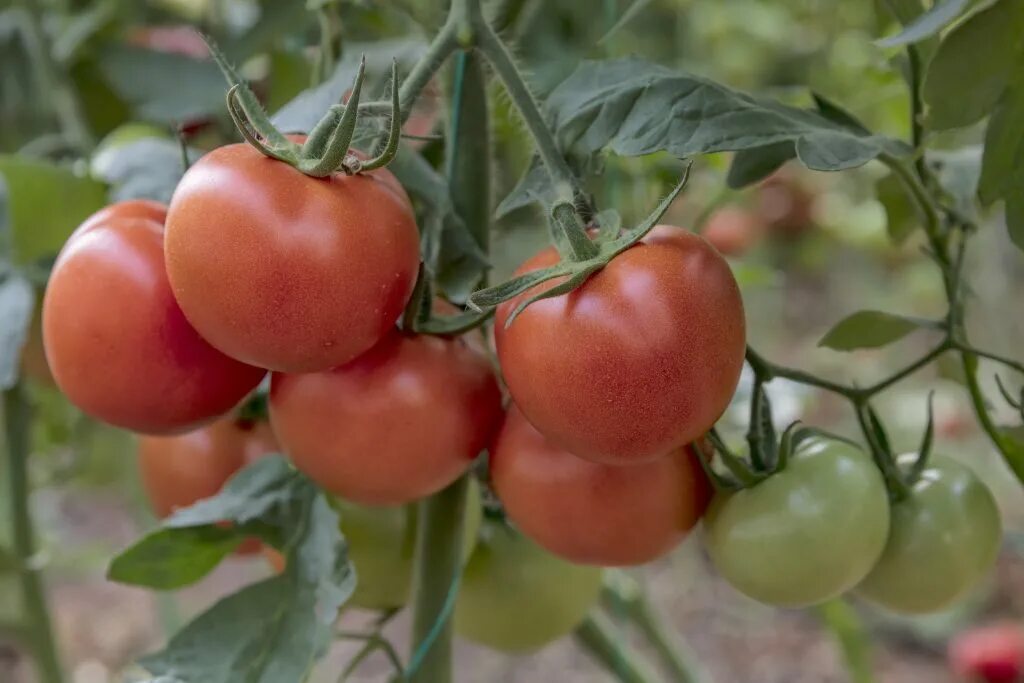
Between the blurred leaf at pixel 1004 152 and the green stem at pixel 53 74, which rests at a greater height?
the blurred leaf at pixel 1004 152

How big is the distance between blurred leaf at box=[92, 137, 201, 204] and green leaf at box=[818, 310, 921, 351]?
36 centimetres

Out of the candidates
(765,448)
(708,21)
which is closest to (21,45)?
(765,448)

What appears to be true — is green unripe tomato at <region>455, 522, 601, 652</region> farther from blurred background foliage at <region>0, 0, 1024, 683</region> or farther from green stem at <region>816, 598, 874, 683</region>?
green stem at <region>816, 598, 874, 683</region>

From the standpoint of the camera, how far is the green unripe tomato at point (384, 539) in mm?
545

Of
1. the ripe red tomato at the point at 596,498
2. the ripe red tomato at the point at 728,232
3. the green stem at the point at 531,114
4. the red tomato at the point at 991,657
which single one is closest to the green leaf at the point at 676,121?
the green stem at the point at 531,114

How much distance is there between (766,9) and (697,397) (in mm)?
2070

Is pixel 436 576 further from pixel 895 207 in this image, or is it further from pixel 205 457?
pixel 895 207

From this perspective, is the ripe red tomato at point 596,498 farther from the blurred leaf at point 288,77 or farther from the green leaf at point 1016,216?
the blurred leaf at point 288,77

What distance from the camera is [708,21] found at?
2203 millimetres

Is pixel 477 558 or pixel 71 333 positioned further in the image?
pixel 477 558

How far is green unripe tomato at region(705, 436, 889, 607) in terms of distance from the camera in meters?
0.41

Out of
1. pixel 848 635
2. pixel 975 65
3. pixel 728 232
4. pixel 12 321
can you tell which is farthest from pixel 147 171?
pixel 728 232

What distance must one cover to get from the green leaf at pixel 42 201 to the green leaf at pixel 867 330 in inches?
18.6

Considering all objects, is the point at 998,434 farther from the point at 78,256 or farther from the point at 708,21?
the point at 708,21
